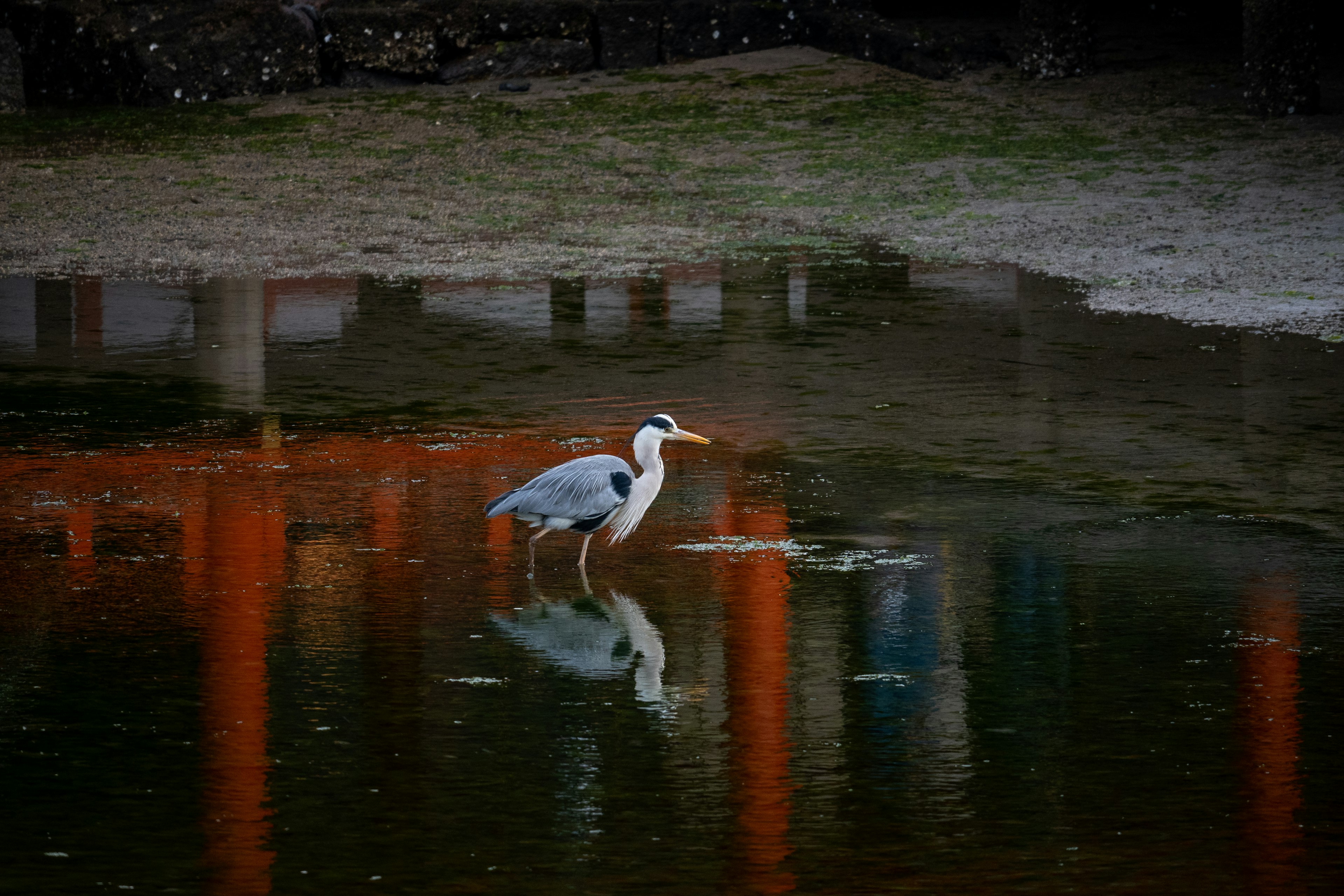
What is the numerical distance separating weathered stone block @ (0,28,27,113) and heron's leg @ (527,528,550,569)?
56.1 feet

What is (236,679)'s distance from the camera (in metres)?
5.49

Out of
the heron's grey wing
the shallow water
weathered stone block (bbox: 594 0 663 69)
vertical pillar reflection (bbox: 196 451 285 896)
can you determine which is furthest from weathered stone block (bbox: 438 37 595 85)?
the heron's grey wing

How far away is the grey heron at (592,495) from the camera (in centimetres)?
661

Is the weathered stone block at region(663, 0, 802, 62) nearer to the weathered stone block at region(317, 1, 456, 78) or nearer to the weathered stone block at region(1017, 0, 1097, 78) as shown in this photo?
the weathered stone block at region(317, 1, 456, 78)

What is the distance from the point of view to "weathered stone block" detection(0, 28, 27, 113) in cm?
2177

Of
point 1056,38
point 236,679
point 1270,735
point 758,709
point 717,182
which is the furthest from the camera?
point 1056,38

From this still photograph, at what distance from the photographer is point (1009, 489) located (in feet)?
25.6

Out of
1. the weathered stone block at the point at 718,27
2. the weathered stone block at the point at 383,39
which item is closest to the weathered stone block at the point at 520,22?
the weathered stone block at the point at 383,39

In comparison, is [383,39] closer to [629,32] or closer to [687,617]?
[629,32]

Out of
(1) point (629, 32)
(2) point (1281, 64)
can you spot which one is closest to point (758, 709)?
(2) point (1281, 64)

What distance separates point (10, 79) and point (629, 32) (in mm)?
7820

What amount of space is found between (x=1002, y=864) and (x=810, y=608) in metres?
2.03

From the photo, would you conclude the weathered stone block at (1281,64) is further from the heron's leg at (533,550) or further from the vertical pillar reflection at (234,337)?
the heron's leg at (533,550)

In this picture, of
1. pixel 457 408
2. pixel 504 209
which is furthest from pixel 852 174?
pixel 457 408
